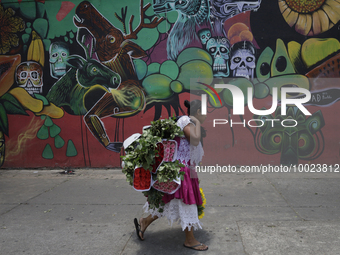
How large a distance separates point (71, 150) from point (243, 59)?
15.8ft

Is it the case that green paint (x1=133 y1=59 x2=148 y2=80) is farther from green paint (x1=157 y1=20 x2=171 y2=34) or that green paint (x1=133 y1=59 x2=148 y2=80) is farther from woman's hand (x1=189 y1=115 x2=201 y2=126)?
woman's hand (x1=189 y1=115 x2=201 y2=126)

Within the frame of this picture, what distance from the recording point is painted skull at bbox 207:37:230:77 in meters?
7.29

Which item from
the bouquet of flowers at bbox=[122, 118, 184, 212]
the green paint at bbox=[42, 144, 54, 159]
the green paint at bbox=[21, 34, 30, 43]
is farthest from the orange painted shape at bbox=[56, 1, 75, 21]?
the bouquet of flowers at bbox=[122, 118, 184, 212]

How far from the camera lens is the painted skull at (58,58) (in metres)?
7.62

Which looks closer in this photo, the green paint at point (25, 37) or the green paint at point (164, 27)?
the green paint at point (164, 27)

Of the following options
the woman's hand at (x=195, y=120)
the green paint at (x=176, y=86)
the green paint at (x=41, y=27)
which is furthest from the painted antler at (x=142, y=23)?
the woman's hand at (x=195, y=120)

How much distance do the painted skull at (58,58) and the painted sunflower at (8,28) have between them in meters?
0.98

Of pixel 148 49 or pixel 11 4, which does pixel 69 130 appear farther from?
pixel 11 4

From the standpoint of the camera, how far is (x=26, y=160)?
782 centimetres

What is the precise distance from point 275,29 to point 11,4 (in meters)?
6.62

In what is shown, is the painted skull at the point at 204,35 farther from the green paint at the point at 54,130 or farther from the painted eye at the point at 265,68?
the green paint at the point at 54,130

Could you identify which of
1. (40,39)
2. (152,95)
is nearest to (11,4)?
(40,39)

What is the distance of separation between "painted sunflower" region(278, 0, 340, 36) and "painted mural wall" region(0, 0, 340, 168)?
0.02m

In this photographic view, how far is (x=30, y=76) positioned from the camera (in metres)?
7.72
